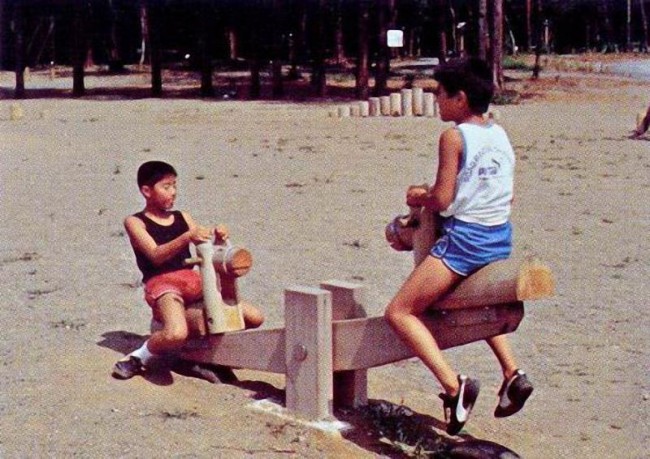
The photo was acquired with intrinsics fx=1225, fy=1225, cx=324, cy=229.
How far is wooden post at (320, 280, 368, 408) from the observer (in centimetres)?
530

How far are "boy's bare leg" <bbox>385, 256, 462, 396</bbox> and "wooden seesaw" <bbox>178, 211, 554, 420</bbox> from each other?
2.9 inches

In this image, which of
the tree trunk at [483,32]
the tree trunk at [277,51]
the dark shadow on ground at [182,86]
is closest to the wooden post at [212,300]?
the dark shadow on ground at [182,86]

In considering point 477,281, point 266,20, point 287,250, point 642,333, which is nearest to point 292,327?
point 477,281

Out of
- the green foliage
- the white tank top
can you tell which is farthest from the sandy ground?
the green foliage

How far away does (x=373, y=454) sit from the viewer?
15.7ft

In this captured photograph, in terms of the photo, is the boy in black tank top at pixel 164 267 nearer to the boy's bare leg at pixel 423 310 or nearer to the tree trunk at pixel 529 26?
the boy's bare leg at pixel 423 310

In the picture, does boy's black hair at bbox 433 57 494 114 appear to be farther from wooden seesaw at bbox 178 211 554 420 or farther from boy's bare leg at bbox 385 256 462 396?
boy's bare leg at bbox 385 256 462 396

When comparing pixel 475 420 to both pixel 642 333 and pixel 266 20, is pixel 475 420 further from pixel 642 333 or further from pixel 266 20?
Result: pixel 266 20

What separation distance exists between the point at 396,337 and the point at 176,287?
3.64ft

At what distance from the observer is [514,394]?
15.4 ft

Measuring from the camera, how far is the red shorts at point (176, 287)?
17.8 feet

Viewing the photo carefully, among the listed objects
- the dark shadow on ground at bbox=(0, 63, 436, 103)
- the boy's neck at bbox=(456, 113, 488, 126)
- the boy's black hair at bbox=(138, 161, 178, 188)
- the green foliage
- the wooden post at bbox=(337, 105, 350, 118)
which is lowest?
the boy's black hair at bbox=(138, 161, 178, 188)

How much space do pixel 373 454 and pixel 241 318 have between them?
1.05 metres

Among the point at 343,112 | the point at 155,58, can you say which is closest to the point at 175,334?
the point at 343,112
